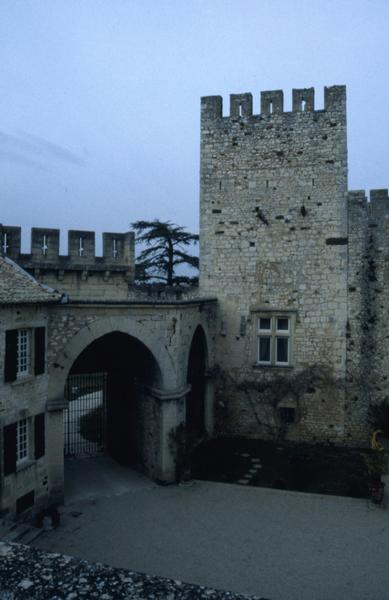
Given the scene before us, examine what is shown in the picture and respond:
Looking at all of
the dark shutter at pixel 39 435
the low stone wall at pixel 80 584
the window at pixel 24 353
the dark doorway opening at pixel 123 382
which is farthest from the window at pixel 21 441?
the low stone wall at pixel 80 584

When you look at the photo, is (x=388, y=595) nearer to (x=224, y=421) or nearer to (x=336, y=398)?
(x=336, y=398)

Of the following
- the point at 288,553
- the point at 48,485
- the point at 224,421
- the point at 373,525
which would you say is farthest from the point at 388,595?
the point at 224,421

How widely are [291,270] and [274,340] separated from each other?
7.99ft

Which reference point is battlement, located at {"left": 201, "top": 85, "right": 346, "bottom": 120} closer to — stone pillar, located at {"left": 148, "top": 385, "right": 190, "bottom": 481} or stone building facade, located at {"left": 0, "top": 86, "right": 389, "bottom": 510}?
stone building facade, located at {"left": 0, "top": 86, "right": 389, "bottom": 510}

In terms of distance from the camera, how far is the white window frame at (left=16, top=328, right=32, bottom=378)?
10273mm

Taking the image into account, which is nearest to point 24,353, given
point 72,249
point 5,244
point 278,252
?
point 5,244

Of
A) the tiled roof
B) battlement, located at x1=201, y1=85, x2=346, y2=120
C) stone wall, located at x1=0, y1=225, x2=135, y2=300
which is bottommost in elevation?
the tiled roof

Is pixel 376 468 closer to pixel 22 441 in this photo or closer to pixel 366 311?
pixel 366 311

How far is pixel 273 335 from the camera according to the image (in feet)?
53.5

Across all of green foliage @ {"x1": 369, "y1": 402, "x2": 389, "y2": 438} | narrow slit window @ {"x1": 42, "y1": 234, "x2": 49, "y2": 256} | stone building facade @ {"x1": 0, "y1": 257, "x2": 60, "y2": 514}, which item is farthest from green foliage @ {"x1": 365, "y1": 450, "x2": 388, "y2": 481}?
narrow slit window @ {"x1": 42, "y1": 234, "x2": 49, "y2": 256}

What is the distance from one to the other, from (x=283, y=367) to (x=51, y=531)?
9008mm

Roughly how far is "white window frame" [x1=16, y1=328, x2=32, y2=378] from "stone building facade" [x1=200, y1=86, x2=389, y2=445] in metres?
7.63

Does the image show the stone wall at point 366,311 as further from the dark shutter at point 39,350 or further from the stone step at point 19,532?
the stone step at point 19,532

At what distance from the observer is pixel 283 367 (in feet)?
53.0
